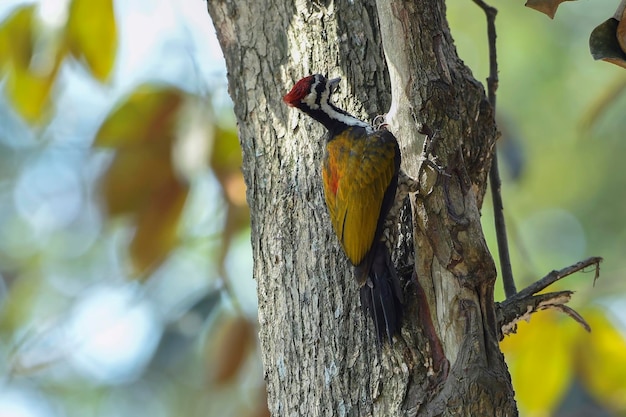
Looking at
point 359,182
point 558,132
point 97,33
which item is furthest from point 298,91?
point 558,132

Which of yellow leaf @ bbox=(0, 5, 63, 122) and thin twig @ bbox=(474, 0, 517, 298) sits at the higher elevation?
yellow leaf @ bbox=(0, 5, 63, 122)

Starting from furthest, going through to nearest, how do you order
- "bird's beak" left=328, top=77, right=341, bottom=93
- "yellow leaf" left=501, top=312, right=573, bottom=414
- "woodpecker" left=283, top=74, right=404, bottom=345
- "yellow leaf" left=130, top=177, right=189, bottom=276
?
"yellow leaf" left=130, top=177, right=189, bottom=276, "yellow leaf" left=501, top=312, right=573, bottom=414, "bird's beak" left=328, top=77, right=341, bottom=93, "woodpecker" left=283, top=74, right=404, bottom=345

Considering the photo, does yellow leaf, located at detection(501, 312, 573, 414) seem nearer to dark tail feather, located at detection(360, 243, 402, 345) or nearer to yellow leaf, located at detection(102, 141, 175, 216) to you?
dark tail feather, located at detection(360, 243, 402, 345)

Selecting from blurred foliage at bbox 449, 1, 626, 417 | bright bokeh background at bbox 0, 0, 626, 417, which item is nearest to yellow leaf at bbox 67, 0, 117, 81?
bright bokeh background at bbox 0, 0, 626, 417

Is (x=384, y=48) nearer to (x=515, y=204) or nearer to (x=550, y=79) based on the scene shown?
(x=515, y=204)

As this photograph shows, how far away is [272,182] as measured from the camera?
8.55ft

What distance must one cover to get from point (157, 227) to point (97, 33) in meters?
0.69

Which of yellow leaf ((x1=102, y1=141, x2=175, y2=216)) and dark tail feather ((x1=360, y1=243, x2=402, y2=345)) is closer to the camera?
dark tail feather ((x1=360, y1=243, x2=402, y2=345))

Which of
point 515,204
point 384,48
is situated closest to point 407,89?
point 384,48

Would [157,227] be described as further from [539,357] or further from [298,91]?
[539,357]

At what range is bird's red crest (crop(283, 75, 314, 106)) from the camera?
2393mm

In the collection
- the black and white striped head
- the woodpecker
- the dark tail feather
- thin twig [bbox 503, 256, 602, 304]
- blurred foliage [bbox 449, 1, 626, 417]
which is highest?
blurred foliage [bbox 449, 1, 626, 417]

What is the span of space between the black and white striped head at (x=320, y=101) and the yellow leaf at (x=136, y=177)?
1.88 ft

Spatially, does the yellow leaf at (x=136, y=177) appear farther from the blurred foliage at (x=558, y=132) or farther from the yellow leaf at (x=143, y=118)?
the blurred foliage at (x=558, y=132)
